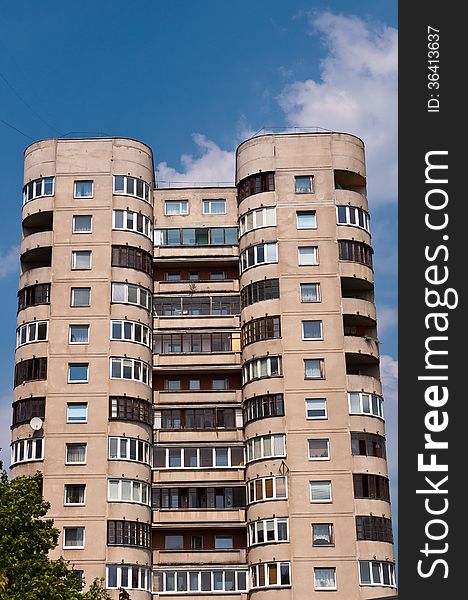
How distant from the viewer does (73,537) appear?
232 feet

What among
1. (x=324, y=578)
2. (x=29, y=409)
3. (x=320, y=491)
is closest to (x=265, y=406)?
(x=320, y=491)

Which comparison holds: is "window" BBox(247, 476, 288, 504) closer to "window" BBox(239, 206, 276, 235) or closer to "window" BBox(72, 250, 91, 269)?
"window" BBox(239, 206, 276, 235)

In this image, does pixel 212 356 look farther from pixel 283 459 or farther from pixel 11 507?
pixel 11 507

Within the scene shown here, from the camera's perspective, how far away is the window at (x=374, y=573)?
70.1 m

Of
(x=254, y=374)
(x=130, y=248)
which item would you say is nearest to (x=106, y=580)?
(x=254, y=374)

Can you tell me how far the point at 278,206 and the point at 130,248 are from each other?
12968 mm

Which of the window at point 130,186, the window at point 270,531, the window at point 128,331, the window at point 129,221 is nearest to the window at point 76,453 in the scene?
the window at point 128,331

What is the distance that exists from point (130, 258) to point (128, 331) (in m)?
6.47

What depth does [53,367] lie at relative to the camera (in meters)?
75.2

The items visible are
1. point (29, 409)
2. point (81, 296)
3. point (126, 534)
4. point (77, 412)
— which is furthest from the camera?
point (81, 296)

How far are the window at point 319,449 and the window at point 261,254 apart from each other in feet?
50.7

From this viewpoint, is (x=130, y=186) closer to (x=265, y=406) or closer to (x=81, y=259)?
(x=81, y=259)

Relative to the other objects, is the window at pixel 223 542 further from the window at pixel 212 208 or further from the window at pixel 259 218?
the window at pixel 212 208

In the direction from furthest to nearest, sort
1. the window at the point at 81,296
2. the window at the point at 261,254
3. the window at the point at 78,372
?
the window at the point at 261,254 → the window at the point at 81,296 → the window at the point at 78,372
